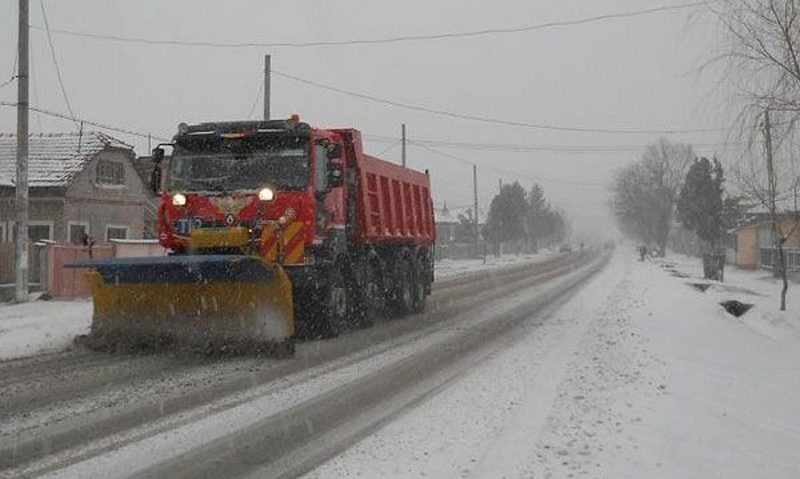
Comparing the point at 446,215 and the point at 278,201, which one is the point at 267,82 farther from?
the point at 446,215

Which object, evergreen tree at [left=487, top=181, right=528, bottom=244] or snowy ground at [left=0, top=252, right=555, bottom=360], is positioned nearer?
snowy ground at [left=0, top=252, right=555, bottom=360]

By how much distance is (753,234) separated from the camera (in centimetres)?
5525

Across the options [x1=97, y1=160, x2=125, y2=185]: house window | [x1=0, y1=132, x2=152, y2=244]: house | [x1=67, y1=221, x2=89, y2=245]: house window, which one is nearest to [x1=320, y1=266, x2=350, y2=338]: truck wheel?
[x1=0, y1=132, x2=152, y2=244]: house

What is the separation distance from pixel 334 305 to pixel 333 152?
2362 mm

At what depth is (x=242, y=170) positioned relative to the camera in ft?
38.9

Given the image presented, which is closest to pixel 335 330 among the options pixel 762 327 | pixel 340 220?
pixel 340 220

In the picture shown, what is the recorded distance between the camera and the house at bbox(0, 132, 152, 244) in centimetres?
2939

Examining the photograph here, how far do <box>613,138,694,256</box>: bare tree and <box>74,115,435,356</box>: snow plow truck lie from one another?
8348 cm

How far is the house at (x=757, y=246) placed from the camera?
148 ft

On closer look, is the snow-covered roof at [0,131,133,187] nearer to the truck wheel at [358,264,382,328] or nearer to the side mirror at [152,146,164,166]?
the truck wheel at [358,264,382,328]

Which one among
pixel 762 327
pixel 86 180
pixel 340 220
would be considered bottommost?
pixel 762 327

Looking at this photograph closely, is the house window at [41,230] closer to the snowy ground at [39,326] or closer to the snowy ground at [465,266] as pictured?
the snowy ground at [39,326]

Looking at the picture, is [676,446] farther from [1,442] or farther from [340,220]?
[340,220]

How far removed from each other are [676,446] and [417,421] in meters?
2.13
